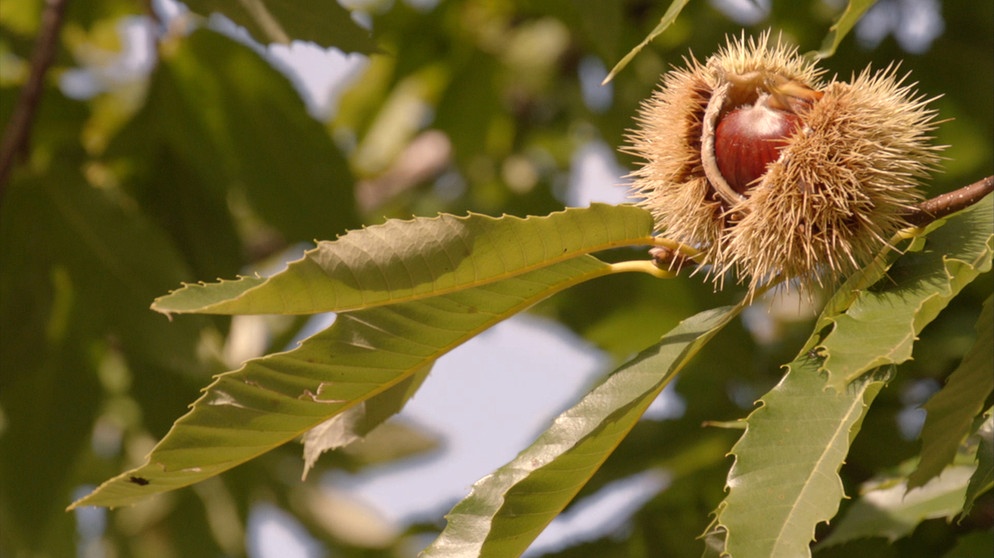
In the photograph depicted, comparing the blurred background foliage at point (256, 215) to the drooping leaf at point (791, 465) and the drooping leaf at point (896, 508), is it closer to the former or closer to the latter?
the drooping leaf at point (896, 508)

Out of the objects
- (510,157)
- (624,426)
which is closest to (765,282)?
(624,426)

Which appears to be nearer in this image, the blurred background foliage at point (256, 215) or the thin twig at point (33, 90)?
the thin twig at point (33, 90)

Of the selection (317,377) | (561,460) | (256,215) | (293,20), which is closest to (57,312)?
(256,215)

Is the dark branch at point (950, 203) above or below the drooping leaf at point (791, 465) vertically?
above

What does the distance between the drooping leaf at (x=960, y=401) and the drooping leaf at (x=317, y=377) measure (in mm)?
340

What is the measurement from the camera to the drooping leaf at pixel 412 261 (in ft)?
2.94

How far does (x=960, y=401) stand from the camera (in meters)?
0.89

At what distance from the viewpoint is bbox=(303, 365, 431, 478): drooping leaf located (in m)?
1.14

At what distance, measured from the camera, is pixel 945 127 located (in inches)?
86.9

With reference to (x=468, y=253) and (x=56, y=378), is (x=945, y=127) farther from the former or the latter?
(x=56, y=378)

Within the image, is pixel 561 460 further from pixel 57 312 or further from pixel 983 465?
pixel 57 312

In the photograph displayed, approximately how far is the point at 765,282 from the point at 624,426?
212 millimetres

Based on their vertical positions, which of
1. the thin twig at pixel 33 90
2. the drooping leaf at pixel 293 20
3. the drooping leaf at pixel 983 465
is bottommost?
the drooping leaf at pixel 983 465

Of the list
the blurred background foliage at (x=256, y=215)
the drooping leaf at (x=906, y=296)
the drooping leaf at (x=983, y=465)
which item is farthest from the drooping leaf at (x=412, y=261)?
the blurred background foliage at (x=256, y=215)
